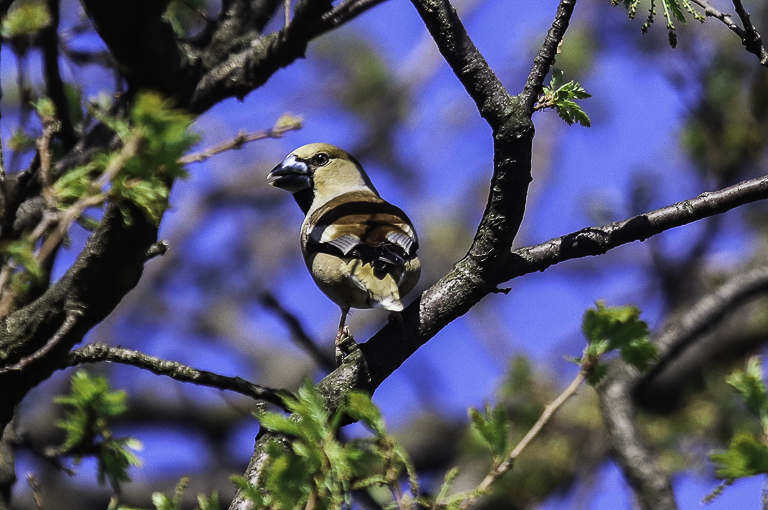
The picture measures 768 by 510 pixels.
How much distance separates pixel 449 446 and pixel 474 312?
2682mm

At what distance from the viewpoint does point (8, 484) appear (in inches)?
125

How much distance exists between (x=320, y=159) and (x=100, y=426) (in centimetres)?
347

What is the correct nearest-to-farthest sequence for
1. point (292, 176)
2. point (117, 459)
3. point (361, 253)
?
point (117, 459)
point (361, 253)
point (292, 176)

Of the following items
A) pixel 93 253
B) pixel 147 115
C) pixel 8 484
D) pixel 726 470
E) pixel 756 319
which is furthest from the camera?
pixel 756 319

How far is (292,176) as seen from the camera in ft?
19.2

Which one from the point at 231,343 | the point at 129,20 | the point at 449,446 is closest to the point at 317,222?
the point at 129,20

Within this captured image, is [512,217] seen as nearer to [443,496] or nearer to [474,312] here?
[443,496]

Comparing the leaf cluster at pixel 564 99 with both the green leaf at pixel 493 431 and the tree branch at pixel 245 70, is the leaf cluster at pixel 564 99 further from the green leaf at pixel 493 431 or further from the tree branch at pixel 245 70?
the tree branch at pixel 245 70

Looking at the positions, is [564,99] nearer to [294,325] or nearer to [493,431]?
[493,431]

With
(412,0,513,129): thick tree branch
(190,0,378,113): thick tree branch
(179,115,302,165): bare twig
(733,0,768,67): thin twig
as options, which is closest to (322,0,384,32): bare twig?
(190,0,378,113): thick tree branch

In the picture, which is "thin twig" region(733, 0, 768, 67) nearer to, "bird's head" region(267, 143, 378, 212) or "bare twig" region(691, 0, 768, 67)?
"bare twig" region(691, 0, 768, 67)

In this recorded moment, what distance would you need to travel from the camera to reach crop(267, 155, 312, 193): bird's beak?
5.83 m

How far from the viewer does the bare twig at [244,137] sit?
1992 millimetres

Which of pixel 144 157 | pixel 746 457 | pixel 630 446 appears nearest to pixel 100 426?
pixel 144 157
